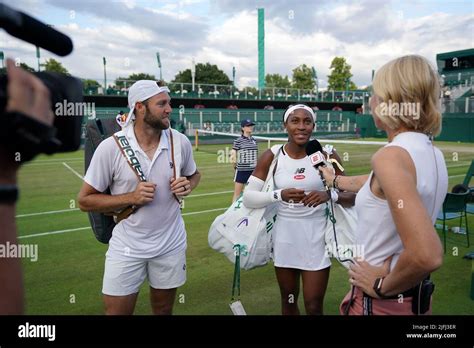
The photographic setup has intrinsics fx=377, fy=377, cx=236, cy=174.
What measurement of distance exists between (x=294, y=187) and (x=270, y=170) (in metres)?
0.33

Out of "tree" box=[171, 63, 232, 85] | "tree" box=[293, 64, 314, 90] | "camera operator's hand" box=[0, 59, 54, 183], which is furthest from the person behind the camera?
"tree" box=[171, 63, 232, 85]

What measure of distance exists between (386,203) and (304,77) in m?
73.1

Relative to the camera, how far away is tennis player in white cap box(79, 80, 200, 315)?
127 inches

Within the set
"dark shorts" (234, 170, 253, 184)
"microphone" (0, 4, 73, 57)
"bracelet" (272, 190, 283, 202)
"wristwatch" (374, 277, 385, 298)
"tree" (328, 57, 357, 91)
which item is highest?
"tree" (328, 57, 357, 91)

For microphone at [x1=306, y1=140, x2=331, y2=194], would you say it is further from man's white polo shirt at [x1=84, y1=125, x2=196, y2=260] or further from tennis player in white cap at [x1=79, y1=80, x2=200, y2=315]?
man's white polo shirt at [x1=84, y1=125, x2=196, y2=260]

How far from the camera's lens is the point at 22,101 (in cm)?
84

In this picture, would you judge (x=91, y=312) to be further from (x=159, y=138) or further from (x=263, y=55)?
(x=263, y=55)

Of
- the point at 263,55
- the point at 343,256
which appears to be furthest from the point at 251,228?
the point at 263,55

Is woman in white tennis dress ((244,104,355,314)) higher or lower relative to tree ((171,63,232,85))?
lower

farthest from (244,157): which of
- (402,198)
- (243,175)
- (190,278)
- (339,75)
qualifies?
(339,75)

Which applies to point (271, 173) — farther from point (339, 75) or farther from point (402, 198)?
point (339, 75)

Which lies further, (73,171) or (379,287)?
(73,171)
